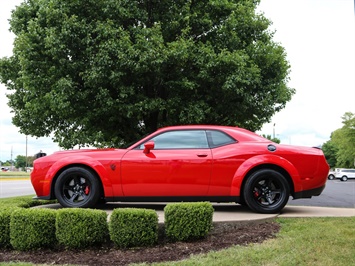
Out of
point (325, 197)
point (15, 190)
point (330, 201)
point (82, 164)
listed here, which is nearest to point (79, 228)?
point (82, 164)

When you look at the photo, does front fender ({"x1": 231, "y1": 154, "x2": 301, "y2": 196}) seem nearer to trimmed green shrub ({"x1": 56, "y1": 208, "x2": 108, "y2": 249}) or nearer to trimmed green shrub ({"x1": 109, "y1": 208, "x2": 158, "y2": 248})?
trimmed green shrub ({"x1": 109, "y1": 208, "x2": 158, "y2": 248})

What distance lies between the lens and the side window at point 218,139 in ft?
22.3

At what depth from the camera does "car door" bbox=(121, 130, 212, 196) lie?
6.47 metres

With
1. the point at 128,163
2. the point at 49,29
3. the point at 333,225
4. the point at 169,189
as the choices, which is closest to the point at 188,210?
the point at 169,189

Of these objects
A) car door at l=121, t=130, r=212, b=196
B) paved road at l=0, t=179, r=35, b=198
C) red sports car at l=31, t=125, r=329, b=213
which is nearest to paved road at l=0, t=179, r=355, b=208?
paved road at l=0, t=179, r=35, b=198

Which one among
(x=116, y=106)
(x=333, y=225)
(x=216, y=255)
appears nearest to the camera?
(x=216, y=255)

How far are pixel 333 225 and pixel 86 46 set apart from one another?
808 centimetres

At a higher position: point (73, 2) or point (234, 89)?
point (73, 2)

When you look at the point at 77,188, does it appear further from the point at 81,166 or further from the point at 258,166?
the point at 258,166

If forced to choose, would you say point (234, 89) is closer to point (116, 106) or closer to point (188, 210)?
point (116, 106)

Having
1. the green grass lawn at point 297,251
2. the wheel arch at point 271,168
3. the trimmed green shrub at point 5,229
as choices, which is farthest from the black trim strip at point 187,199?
Result: the trimmed green shrub at point 5,229

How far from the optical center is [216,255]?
4684 millimetres

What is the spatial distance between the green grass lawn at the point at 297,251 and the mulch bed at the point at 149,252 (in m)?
0.22

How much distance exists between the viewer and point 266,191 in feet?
21.9
